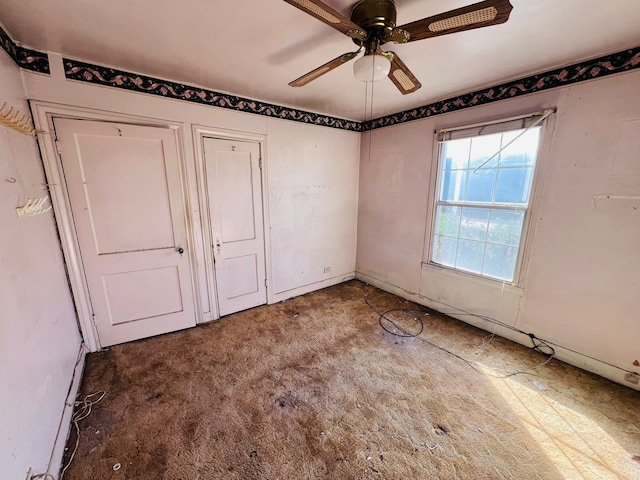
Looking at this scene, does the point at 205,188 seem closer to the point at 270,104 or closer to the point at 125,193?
the point at 125,193

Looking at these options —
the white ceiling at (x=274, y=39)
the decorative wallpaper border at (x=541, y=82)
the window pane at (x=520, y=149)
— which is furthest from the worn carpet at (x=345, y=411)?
the white ceiling at (x=274, y=39)

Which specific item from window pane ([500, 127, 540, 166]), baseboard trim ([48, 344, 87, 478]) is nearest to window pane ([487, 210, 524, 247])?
window pane ([500, 127, 540, 166])

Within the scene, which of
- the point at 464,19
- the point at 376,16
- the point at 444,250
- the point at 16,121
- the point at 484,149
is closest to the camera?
the point at 464,19

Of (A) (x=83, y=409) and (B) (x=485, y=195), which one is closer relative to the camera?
(A) (x=83, y=409)

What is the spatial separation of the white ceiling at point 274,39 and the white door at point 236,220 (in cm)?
68

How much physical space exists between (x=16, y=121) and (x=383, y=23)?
7.29ft

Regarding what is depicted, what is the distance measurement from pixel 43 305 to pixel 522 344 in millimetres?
3758

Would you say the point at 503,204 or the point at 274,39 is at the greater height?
the point at 274,39

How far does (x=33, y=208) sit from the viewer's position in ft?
5.17

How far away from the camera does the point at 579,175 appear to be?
1944mm

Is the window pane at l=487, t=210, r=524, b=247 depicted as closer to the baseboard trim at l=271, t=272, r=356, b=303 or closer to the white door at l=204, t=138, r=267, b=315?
the baseboard trim at l=271, t=272, r=356, b=303

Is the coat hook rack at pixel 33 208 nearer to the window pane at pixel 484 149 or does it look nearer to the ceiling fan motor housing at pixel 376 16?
the ceiling fan motor housing at pixel 376 16

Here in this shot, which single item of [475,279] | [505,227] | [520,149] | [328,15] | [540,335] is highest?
[328,15]

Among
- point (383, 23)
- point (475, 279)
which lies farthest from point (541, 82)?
point (475, 279)
